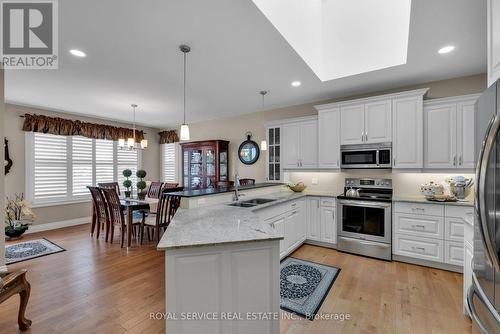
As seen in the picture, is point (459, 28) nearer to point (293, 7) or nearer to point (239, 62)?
point (293, 7)

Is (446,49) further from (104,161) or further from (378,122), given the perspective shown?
(104,161)

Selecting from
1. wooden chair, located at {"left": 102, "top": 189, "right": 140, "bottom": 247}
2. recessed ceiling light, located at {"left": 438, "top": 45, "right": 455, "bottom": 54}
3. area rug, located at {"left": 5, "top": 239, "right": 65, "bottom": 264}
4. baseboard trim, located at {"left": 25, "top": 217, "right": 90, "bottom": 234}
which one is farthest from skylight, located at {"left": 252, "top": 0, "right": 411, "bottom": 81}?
baseboard trim, located at {"left": 25, "top": 217, "right": 90, "bottom": 234}

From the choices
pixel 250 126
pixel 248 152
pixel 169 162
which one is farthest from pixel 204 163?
pixel 169 162

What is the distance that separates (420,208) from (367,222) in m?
0.69

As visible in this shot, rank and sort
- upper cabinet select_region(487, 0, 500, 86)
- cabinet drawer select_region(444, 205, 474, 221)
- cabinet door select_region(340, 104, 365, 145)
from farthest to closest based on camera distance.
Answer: cabinet door select_region(340, 104, 365, 145), cabinet drawer select_region(444, 205, 474, 221), upper cabinet select_region(487, 0, 500, 86)

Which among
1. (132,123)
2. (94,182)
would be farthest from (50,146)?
(132,123)

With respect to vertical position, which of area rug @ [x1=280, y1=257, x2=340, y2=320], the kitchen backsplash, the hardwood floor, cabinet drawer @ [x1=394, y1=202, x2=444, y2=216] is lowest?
the hardwood floor

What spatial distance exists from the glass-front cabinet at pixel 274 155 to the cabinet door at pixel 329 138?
870mm

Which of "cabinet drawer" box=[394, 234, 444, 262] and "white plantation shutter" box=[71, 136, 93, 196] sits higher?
"white plantation shutter" box=[71, 136, 93, 196]

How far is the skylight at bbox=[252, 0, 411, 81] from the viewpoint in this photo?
9.42ft

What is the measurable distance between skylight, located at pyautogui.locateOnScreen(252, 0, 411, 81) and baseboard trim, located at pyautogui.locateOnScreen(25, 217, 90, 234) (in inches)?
234

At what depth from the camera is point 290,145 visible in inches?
172

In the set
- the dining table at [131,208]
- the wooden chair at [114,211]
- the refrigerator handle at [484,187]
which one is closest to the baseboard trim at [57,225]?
the wooden chair at [114,211]

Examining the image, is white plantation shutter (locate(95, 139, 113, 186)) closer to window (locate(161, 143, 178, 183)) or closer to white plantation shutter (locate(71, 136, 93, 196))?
white plantation shutter (locate(71, 136, 93, 196))
